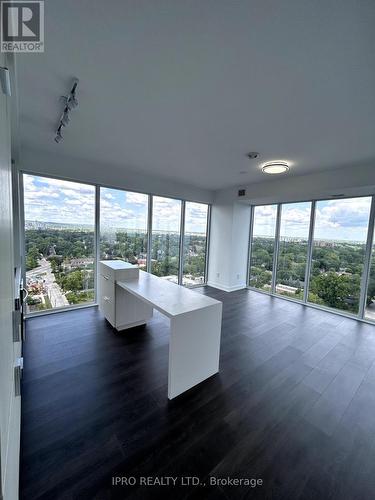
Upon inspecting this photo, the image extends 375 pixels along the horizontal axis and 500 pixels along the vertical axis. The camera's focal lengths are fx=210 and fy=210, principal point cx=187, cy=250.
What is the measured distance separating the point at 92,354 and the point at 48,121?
2747 mm

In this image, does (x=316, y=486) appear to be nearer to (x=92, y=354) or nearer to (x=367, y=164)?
(x=92, y=354)

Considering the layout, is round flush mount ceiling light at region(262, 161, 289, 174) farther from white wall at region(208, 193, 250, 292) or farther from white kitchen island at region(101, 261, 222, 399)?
white kitchen island at region(101, 261, 222, 399)

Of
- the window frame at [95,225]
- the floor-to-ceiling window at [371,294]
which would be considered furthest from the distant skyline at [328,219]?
the window frame at [95,225]

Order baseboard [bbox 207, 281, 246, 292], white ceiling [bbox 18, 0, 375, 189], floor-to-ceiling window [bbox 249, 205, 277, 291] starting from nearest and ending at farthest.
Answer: white ceiling [bbox 18, 0, 375, 189] → floor-to-ceiling window [bbox 249, 205, 277, 291] → baseboard [bbox 207, 281, 246, 292]

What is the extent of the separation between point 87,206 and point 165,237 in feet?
6.03

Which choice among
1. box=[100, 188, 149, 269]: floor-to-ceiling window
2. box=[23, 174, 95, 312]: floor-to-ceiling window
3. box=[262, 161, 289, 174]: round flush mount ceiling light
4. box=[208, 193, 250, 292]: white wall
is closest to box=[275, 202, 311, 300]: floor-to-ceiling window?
box=[208, 193, 250, 292]: white wall

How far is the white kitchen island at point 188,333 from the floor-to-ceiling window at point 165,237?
7.93ft

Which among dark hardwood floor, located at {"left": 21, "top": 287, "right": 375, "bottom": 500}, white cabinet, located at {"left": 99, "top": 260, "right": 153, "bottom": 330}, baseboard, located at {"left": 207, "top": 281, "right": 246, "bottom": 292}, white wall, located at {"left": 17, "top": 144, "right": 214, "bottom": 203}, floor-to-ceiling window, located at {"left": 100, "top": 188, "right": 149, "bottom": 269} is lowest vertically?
dark hardwood floor, located at {"left": 21, "top": 287, "right": 375, "bottom": 500}

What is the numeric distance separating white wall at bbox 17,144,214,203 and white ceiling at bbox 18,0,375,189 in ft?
1.13

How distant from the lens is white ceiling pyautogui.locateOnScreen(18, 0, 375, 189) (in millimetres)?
1193

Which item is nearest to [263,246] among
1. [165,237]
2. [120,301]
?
[165,237]

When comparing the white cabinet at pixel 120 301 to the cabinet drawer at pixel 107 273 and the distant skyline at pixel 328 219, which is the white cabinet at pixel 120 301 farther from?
the distant skyline at pixel 328 219

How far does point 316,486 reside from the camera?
1299 millimetres

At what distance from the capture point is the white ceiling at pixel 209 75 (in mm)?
1193
